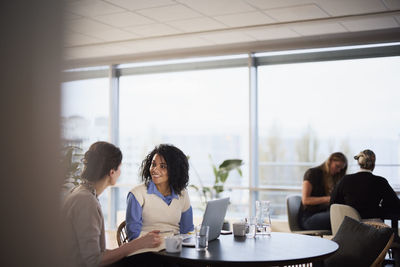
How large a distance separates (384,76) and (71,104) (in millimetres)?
5952

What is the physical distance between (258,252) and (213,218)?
1.41 feet

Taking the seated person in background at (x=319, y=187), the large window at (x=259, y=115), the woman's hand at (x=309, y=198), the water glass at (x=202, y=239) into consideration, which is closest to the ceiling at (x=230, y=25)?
the large window at (x=259, y=115)

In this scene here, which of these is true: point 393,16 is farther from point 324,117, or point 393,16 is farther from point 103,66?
point 103,66

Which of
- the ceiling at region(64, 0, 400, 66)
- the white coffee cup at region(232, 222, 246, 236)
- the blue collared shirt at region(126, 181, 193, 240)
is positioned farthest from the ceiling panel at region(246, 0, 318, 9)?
the white coffee cup at region(232, 222, 246, 236)

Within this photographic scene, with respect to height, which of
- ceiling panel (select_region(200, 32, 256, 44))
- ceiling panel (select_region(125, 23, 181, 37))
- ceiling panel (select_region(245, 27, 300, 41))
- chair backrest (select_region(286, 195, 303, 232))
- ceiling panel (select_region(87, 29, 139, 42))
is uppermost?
ceiling panel (select_region(125, 23, 181, 37))

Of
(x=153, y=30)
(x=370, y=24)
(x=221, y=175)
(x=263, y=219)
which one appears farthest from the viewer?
(x=221, y=175)

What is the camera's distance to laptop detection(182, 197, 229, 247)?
300 cm

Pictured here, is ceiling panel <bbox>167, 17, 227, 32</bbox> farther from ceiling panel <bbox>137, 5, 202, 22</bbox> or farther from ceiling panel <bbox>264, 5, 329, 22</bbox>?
ceiling panel <bbox>264, 5, 329, 22</bbox>

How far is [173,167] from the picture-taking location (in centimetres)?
348

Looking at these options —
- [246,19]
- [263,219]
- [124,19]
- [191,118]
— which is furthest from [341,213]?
[191,118]

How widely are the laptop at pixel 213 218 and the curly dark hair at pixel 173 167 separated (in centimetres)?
40

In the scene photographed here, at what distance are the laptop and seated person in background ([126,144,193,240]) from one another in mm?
190

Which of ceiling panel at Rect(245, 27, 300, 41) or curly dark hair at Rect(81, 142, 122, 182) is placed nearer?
curly dark hair at Rect(81, 142, 122, 182)

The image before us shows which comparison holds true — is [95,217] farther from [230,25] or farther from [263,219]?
[230,25]
